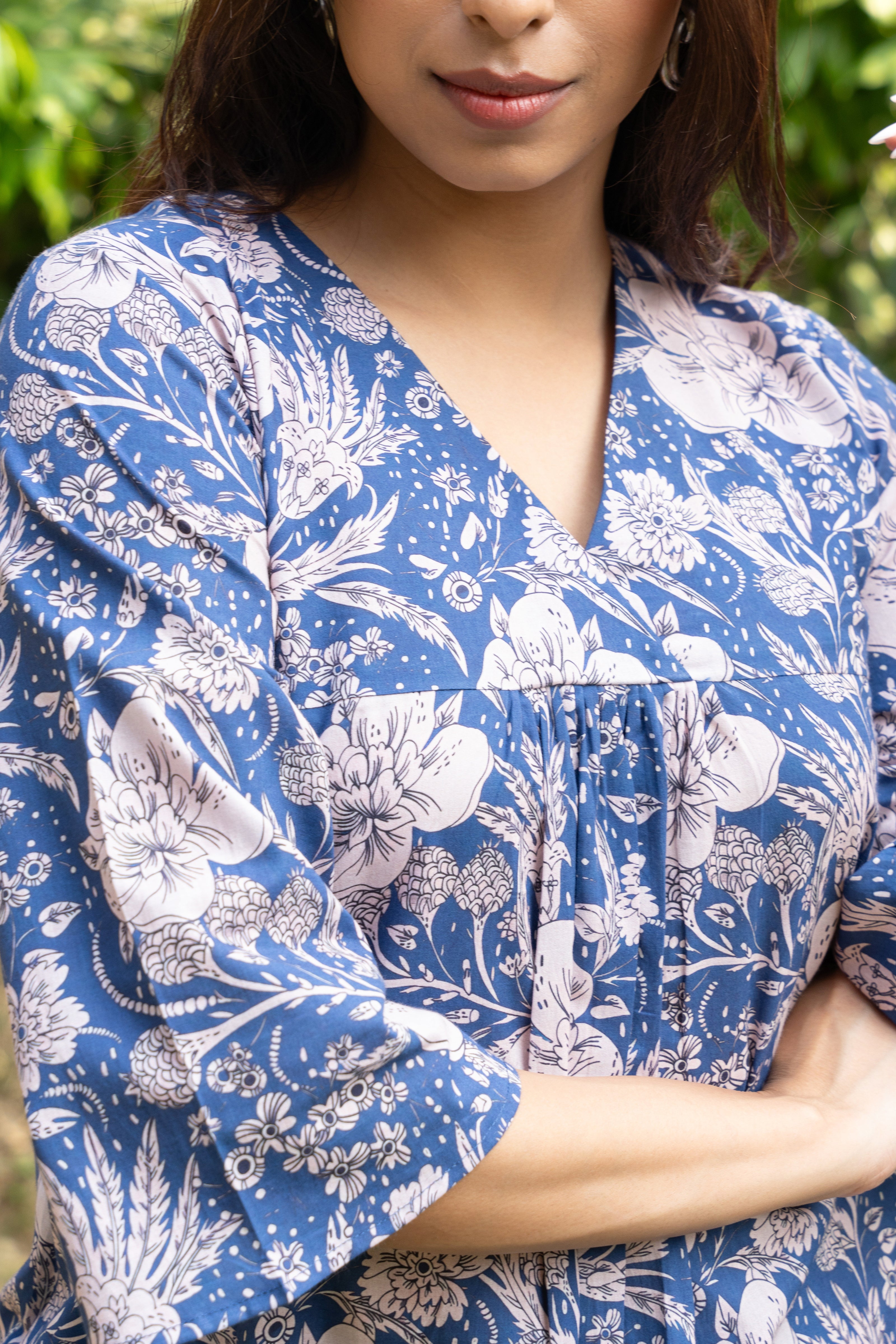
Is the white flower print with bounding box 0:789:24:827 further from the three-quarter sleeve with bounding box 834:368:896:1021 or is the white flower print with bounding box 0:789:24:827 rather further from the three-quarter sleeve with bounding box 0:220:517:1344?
the three-quarter sleeve with bounding box 834:368:896:1021

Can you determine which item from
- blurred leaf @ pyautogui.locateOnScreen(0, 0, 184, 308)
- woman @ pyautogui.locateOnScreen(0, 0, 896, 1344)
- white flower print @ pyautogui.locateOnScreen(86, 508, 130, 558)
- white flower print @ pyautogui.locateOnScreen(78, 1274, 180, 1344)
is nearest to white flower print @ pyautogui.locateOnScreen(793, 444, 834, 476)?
woman @ pyautogui.locateOnScreen(0, 0, 896, 1344)

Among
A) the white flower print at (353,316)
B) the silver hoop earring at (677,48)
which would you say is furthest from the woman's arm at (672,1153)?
the silver hoop earring at (677,48)

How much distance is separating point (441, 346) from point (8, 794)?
1.86 ft

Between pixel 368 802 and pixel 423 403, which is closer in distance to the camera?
pixel 368 802

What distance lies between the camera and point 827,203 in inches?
114

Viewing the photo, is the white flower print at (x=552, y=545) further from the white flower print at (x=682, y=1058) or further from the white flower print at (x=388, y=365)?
the white flower print at (x=682, y=1058)

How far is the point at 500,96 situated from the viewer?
104 centimetres

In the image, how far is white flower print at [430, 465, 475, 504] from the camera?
1.07 metres

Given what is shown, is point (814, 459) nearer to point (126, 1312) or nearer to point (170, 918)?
point (170, 918)

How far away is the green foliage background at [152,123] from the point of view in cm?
241

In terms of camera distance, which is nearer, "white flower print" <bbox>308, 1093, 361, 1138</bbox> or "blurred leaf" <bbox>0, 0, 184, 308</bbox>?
"white flower print" <bbox>308, 1093, 361, 1138</bbox>

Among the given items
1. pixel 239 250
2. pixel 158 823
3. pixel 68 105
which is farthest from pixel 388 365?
pixel 68 105

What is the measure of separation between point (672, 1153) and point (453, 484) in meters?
0.54

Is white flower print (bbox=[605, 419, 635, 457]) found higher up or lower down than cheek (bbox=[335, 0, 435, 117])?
lower down
